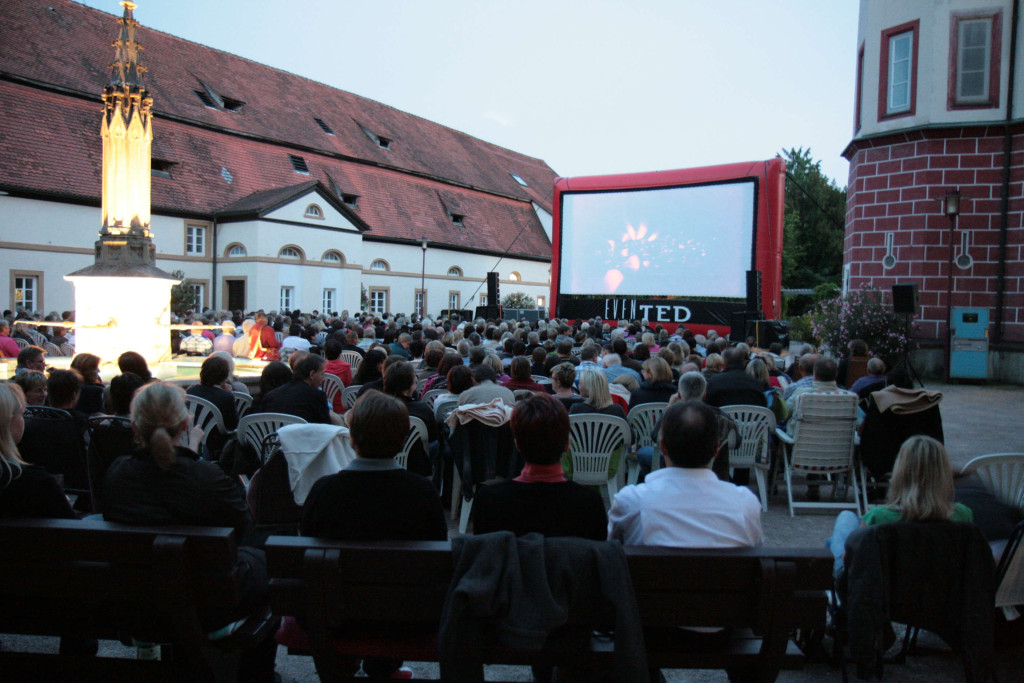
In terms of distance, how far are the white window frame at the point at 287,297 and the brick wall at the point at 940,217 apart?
18731mm

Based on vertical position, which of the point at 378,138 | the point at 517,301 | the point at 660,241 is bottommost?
the point at 517,301

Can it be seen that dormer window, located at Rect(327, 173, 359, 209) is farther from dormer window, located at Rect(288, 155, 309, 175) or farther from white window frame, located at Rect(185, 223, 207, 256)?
white window frame, located at Rect(185, 223, 207, 256)

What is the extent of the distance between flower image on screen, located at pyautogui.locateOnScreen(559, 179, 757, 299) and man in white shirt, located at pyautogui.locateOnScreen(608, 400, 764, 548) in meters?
17.5

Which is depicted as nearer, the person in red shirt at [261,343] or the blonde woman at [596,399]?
the blonde woman at [596,399]

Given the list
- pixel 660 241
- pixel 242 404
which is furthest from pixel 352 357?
pixel 660 241

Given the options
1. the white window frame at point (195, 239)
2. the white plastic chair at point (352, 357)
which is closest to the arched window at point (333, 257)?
the white window frame at point (195, 239)

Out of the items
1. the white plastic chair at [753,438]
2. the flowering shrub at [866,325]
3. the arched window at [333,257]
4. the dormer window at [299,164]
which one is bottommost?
the white plastic chair at [753,438]

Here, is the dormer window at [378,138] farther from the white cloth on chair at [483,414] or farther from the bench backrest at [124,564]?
the bench backrest at [124,564]

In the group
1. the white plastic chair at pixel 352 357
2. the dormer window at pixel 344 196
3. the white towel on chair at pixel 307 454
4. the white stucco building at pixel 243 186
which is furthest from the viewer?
the dormer window at pixel 344 196

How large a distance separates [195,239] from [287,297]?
11.8ft

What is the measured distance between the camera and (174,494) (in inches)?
102

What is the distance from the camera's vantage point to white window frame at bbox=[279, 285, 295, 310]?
26.6 m

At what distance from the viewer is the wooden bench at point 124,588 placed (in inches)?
94.1

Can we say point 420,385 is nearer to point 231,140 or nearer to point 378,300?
point 231,140
